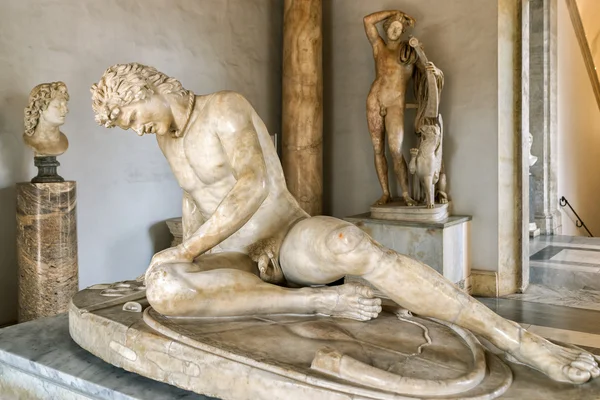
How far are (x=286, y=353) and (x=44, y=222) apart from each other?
8.05ft

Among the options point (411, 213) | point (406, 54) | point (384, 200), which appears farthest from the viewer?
point (384, 200)

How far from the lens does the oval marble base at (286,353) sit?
1.50 meters

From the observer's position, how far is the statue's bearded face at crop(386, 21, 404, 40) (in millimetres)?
5094

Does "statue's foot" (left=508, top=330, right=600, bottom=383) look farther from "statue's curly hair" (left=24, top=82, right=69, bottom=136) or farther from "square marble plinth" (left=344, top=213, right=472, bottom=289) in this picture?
"statue's curly hair" (left=24, top=82, right=69, bottom=136)

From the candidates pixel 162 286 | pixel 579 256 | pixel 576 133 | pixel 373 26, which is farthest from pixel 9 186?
pixel 576 133

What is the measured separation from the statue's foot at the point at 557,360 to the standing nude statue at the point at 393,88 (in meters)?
3.49

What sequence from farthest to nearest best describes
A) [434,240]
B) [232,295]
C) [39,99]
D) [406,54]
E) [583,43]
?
[583,43] < [406,54] < [434,240] < [39,99] < [232,295]

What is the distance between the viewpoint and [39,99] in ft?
11.4

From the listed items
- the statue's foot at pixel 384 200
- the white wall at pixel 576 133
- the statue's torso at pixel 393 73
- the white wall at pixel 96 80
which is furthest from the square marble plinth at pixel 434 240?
the white wall at pixel 576 133

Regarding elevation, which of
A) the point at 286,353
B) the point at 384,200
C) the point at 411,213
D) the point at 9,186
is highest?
the point at 9,186

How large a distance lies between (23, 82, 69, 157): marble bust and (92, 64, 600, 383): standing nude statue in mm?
1640

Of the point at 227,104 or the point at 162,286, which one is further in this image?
the point at 227,104

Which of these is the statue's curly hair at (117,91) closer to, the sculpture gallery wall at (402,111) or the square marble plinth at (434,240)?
the square marble plinth at (434,240)

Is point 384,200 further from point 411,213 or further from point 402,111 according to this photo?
point 402,111
